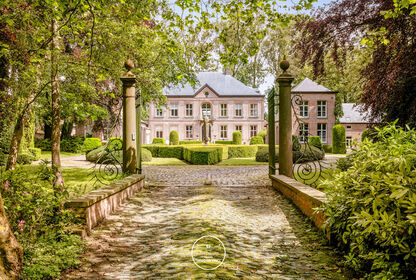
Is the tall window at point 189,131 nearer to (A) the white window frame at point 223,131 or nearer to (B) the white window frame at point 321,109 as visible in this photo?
(A) the white window frame at point 223,131

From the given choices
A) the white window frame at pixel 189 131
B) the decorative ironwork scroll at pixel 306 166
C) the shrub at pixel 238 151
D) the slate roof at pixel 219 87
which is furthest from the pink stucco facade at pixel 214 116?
the decorative ironwork scroll at pixel 306 166

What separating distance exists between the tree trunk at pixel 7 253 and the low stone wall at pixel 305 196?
303 centimetres

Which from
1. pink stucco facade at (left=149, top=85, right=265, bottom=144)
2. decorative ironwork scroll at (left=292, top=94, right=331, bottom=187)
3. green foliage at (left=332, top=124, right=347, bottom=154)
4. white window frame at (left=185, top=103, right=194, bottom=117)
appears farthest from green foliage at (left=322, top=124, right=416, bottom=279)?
white window frame at (left=185, top=103, right=194, bottom=117)

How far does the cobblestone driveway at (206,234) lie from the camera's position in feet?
8.78

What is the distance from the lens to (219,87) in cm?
3488

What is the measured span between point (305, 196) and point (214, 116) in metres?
29.9

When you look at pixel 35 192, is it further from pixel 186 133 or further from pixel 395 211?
pixel 186 133

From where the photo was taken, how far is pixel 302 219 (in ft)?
14.6

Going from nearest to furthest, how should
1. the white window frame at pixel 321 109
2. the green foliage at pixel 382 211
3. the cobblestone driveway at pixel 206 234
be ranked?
the green foliage at pixel 382 211 < the cobblestone driveway at pixel 206 234 < the white window frame at pixel 321 109

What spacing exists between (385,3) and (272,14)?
13.5 ft

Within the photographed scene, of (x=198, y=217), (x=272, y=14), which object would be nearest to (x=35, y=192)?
(x=198, y=217)

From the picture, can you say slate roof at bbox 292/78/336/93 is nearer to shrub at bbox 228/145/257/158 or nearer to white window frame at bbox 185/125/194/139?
white window frame at bbox 185/125/194/139

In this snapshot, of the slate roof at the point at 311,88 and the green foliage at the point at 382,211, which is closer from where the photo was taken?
the green foliage at the point at 382,211

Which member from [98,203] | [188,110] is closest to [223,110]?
[188,110]
